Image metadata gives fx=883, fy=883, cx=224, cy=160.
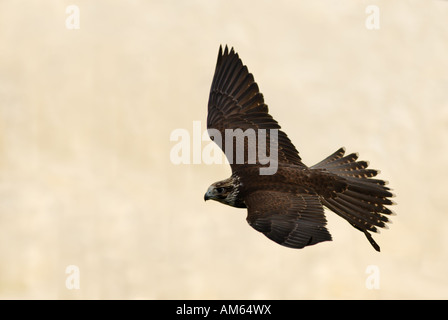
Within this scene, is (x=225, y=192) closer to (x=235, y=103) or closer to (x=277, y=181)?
(x=277, y=181)

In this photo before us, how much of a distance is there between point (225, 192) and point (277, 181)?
752 millimetres

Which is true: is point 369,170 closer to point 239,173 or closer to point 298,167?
point 298,167

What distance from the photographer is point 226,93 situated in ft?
42.8

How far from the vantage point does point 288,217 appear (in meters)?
10.8

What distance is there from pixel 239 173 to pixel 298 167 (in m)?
0.80

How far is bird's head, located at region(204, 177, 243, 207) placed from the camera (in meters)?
11.7

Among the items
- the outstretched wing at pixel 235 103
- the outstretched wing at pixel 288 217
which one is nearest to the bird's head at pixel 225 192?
the outstretched wing at pixel 288 217

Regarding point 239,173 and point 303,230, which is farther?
point 239,173

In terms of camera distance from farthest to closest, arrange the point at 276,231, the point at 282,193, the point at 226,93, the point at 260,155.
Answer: the point at 226,93 → the point at 260,155 → the point at 282,193 → the point at 276,231

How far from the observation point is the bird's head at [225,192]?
1171cm

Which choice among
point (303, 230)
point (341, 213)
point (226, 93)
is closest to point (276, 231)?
point (303, 230)

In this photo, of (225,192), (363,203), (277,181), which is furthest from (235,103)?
(363,203)

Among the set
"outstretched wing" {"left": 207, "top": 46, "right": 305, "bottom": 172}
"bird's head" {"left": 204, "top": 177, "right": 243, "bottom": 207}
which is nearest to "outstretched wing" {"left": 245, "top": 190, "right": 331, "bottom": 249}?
"bird's head" {"left": 204, "top": 177, "right": 243, "bottom": 207}

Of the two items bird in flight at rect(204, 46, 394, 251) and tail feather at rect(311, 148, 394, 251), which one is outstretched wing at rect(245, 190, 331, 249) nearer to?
bird in flight at rect(204, 46, 394, 251)
